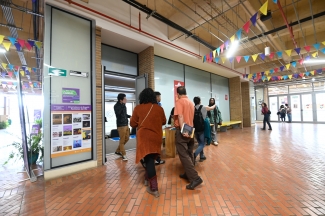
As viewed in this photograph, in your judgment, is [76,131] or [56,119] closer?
[56,119]

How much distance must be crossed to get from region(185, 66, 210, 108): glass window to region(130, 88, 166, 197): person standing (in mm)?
5369

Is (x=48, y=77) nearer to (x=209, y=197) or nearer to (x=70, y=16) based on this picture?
(x=70, y=16)

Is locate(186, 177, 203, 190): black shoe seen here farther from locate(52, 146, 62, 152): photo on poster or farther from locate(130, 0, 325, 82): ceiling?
locate(130, 0, 325, 82): ceiling

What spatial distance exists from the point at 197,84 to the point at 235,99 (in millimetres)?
3734

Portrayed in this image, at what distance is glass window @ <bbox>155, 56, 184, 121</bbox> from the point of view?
6.02m

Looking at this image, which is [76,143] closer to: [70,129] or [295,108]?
[70,129]

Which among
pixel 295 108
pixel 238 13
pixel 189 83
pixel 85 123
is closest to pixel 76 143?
pixel 85 123

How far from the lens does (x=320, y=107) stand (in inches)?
461

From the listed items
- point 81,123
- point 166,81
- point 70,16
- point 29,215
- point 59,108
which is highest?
point 70,16

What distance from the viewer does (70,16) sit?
3.23 meters

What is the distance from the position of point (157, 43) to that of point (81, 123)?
351 cm

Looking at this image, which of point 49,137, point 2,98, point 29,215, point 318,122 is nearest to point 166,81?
point 49,137

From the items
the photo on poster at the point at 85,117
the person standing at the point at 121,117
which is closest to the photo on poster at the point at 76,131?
the photo on poster at the point at 85,117

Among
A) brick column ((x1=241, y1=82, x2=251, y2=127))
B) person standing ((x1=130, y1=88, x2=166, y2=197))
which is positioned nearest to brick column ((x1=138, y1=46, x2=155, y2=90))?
person standing ((x1=130, y1=88, x2=166, y2=197))
